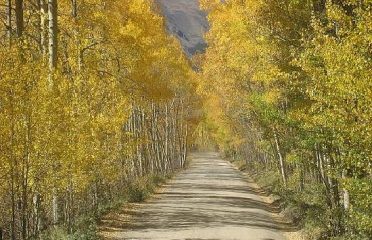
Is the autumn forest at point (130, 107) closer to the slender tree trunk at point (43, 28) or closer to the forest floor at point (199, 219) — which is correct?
the slender tree trunk at point (43, 28)

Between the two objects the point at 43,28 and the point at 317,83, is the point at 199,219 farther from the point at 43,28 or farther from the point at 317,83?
the point at 43,28

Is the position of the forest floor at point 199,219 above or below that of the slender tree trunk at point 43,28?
below

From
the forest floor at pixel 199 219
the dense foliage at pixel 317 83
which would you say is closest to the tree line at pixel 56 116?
the forest floor at pixel 199 219

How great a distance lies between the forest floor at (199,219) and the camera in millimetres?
15969

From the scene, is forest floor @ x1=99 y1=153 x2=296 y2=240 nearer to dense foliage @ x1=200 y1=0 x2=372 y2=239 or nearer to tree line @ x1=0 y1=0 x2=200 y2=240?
tree line @ x1=0 y1=0 x2=200 y2=240

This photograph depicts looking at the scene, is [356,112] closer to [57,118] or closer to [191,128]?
[57,118]

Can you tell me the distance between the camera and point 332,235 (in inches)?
600

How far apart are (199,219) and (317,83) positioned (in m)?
7.72

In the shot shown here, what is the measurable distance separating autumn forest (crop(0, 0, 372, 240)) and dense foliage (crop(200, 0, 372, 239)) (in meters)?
0.05

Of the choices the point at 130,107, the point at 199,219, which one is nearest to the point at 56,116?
the point at 130,107

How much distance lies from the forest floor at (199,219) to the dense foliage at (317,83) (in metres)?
1.71

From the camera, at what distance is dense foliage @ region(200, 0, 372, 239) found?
37.3ft

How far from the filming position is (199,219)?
18.8 m

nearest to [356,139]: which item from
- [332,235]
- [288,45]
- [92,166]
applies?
[332,235]
